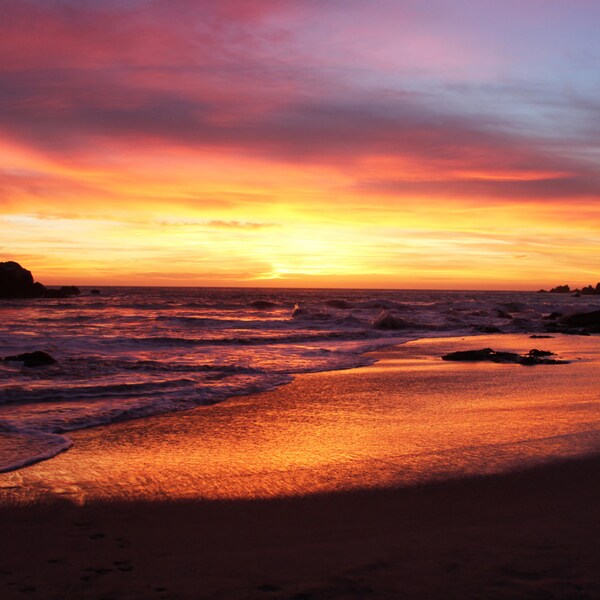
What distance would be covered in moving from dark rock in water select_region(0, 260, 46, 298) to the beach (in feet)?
229

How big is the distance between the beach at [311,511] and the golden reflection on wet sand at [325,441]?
3 centimetres

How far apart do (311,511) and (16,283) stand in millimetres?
74544

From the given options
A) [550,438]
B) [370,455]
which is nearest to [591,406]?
[550,438]

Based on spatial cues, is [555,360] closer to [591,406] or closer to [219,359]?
[591,406]

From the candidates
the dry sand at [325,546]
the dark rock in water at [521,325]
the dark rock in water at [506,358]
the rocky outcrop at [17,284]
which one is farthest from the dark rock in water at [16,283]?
the dry sand at [325,546]

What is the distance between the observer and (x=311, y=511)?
4789 mm

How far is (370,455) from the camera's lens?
21.1 feet

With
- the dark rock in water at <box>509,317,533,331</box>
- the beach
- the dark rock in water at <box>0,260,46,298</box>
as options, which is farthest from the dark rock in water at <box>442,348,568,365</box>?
the dark rock in water at <box>0,260,46,298</box>

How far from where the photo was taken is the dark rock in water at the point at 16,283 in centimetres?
7019

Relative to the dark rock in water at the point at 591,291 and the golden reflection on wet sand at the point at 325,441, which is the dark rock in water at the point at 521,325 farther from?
the dark rock in water at the point at 591,291

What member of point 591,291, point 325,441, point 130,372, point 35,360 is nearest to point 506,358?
point 130,372

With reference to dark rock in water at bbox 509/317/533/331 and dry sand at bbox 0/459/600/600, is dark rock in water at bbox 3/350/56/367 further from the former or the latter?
dark rock in water at bbox 509/317/533/331

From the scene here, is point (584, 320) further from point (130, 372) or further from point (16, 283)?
point (16, 283)

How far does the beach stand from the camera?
3584 millimetres
